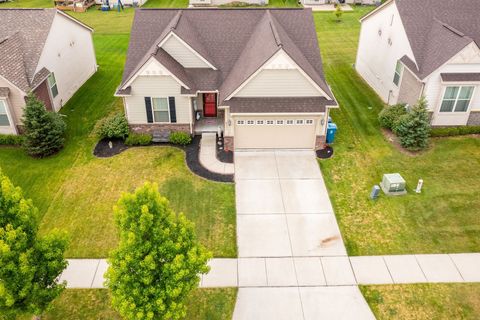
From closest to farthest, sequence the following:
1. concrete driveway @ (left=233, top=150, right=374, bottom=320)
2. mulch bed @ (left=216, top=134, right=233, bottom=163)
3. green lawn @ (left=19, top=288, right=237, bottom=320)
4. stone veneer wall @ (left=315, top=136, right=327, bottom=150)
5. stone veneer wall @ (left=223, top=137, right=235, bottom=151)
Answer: green lawn @ (left=19, top=288, right=237, bottom=320) → concrete driveway @ (left=233, top=150, right=374, bottom=320) → mulch bed @ (left=216, top=134, right=233, bottom=163) → stone veneer wall @ (left=223, top=137, right=235, bottom=151) → stone veneer wall @ (left=315, top=136, right=327, bottom=150)

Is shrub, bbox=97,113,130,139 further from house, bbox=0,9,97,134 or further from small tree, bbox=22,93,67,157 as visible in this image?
house, bbox=0,9,97,134

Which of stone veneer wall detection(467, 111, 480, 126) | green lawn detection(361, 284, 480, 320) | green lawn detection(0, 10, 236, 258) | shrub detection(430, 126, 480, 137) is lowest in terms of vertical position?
green lawn detection(361, 284, 480, 320)

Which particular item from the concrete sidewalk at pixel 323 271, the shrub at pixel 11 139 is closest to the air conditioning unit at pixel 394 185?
the concrete sidewalk at pixel 323 271

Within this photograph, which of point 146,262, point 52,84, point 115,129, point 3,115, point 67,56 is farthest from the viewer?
point 67,56

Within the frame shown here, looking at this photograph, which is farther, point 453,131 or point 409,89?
point 409,89

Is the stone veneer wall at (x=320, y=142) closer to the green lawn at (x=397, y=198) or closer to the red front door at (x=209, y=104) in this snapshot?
the green lawn at (x=397, y=198)

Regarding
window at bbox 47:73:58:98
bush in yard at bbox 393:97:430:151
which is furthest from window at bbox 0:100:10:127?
bush in yard at bbox 393:97:430:151

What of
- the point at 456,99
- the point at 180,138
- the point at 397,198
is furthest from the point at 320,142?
the point at 456,99

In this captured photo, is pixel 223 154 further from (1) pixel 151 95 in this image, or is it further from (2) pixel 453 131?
(2) pixel 453 131
